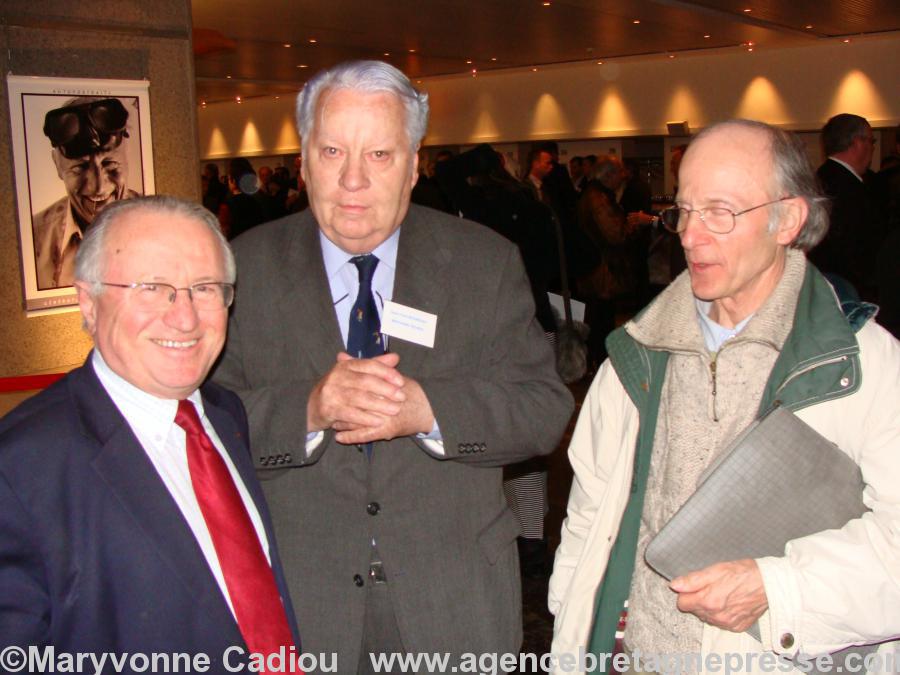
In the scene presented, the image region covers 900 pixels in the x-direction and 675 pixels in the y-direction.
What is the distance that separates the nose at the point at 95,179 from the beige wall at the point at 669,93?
1295 centimetres

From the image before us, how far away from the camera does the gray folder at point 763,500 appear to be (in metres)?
1.61

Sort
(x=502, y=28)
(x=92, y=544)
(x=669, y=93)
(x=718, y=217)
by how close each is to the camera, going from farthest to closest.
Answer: (x=669, y=93), (x=502, y=28), (x=718, y=217), (x=92, y=544)

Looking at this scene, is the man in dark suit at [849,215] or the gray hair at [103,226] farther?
the man in dark suit at [849,215]

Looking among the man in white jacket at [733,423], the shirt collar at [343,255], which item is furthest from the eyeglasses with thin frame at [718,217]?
the shirt collar at [343,255]

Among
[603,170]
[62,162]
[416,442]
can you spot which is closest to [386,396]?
[416,442]

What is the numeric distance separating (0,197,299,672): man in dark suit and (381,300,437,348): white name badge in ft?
1.16

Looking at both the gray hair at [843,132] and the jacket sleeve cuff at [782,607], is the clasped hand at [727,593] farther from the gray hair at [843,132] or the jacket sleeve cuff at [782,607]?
the gray hair at [843,132]

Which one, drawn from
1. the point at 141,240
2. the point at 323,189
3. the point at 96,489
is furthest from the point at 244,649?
the point at 323,189

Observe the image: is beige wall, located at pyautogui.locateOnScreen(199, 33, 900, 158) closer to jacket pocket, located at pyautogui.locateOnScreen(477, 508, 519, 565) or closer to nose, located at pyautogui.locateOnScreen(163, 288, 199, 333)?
jacket pocket, located at pyautogui.locateOnScreen(477, 508, 519, 565)

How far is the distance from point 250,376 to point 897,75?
45.7 ft

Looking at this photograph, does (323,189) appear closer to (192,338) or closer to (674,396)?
(192,338)

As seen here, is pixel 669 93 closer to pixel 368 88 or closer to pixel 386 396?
pixel 368 88

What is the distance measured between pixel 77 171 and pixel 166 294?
2281 millimetres

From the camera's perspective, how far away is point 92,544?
1.34 metres
